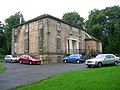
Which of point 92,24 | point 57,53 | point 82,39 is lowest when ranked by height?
point 57,53

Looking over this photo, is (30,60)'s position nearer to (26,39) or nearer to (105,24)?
(26,39)

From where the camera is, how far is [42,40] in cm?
4538

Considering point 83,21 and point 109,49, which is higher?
point 83,21

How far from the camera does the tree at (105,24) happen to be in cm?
7338

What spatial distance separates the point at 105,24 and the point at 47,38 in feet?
112

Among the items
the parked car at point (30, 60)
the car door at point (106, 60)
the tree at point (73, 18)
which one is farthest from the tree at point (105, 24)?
the car door at point (106, 60)

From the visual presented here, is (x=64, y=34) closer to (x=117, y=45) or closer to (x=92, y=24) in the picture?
(x=117, y=45)

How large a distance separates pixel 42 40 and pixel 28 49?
479 centimetres

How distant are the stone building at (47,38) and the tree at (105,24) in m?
19.9

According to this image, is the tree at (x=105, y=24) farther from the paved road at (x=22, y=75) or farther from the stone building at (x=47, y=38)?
the paved road at (x=22, y=75)

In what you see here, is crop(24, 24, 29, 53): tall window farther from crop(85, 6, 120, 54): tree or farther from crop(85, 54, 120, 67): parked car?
crop(85, 6, 120, 54): tree

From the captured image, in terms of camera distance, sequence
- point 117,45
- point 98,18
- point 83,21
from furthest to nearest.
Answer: point 83,21 → point 98,18 → point 117,45

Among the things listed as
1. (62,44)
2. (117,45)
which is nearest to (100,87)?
(62,44)

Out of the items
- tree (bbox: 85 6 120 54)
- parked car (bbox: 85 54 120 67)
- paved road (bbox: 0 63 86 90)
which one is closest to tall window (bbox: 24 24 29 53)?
paved road (bbox: 0 63 86 90)
